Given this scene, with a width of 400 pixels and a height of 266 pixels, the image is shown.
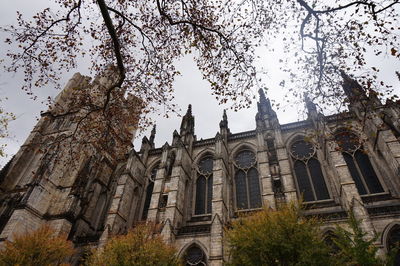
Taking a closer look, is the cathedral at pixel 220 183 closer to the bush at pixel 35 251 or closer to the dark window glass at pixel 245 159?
the dark window glass at pixel 245 159

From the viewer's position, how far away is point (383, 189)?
585 inches

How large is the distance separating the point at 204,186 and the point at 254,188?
4000 mm

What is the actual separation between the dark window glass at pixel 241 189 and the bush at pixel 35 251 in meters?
11.2

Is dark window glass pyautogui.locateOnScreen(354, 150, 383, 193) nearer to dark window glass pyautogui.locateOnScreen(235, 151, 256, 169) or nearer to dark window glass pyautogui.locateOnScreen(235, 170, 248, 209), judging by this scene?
dark window glass pyautogui.locateOnScreen(235, 151, 256, 169)

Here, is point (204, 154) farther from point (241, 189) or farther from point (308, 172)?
point (308, 172)

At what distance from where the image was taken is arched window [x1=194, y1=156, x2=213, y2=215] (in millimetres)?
18766

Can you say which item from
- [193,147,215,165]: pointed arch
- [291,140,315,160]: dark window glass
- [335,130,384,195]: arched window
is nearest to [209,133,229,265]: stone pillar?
[193,147,215,165]: pointed arch

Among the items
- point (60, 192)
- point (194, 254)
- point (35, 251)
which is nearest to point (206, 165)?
point (194, 254)

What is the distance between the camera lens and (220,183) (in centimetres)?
1702

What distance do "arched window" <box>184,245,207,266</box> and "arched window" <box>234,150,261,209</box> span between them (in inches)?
163

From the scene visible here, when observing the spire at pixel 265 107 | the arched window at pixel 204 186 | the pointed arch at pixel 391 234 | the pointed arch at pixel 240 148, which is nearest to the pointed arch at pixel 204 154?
the arched window at pixel 204 186

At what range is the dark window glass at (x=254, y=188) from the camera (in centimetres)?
1752

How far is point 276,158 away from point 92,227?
1493cm

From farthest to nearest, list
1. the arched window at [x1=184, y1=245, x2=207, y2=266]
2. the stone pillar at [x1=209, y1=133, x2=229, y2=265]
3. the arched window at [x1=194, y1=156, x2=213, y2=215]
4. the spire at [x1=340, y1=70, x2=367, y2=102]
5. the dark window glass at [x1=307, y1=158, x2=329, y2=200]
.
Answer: the arched window at [x1=194, y1=156, x2=213, y2=215]
the dark window glass at [x1=307, y1=158, x2=329, y2=200]
the arched window at [x1=184, y1=245, x2=207, y2=266]
the stone pillar at [x1=209, y1=133, x2=229, y2=265]
the spire at [x1=340, y1=70, x2=367, y2=102]
